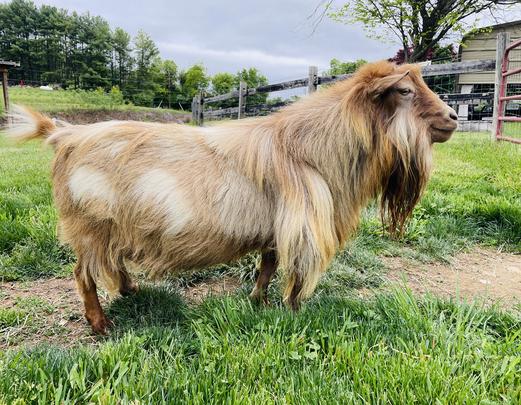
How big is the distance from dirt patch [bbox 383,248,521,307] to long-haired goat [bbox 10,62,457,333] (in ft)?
2.93

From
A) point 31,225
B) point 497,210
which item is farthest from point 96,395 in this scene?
point 497,210

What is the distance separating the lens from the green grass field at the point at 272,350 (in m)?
1.55

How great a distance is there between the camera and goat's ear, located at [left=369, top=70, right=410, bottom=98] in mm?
2150

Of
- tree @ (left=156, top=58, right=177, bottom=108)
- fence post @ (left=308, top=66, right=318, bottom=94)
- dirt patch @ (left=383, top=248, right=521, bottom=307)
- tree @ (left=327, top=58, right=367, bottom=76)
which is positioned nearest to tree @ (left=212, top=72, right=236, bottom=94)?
tree @ (left=156, top=58, right=177, bottom=108)

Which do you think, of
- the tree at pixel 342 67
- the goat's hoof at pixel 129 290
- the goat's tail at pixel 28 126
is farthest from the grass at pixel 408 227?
the tree at pixel 342 67

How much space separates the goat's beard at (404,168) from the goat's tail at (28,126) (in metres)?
1.98

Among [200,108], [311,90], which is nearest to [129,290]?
[311,90]

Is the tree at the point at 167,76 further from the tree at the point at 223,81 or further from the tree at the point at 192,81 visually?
the tree at the point at 223,81

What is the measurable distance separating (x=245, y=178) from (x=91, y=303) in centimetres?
117

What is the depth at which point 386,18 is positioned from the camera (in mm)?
20094

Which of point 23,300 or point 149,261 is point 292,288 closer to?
point 149,261

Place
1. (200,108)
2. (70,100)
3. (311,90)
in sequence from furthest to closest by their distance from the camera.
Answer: (70,100) < (200,108) < (311,90)

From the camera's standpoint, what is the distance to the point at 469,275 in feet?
10.3

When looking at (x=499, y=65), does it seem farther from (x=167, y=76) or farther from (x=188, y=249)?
(x=167, y=76)
